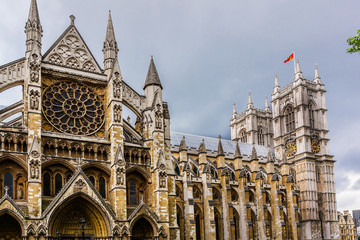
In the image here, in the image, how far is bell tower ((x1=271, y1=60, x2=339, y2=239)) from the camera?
197 feet

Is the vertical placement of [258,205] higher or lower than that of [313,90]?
lower

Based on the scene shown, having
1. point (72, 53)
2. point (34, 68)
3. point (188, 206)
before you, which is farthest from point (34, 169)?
point (188, 206)

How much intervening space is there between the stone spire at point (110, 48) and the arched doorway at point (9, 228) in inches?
520

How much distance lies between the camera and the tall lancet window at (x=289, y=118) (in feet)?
216

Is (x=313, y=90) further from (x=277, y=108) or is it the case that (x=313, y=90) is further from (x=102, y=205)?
(x=102, y=205)

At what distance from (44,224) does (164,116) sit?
43.3 ft

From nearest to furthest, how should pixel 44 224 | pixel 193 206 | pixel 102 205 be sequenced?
pixel 44 224, pixel 102 205, pixel 193 206

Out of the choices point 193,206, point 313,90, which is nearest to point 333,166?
point 313,90

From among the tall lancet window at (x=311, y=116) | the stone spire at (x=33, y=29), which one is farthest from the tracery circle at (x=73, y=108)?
the tall lancet window at (x=311, y=116)

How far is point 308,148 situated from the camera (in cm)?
6194

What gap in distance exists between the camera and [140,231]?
3141cm

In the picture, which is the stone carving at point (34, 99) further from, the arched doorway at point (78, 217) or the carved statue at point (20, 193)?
the arched doorway at point (78, 217)

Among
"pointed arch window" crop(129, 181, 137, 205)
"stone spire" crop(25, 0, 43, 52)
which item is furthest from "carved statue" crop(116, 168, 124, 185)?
"stone spire" crop(25, 0, 43, 52)

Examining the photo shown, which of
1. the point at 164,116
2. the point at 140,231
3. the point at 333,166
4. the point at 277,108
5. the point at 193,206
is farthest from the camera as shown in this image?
the point at 277,108
